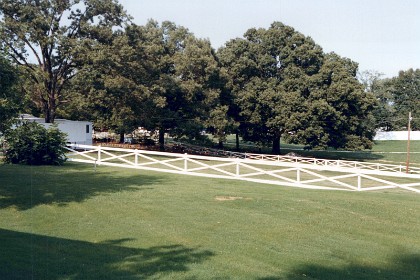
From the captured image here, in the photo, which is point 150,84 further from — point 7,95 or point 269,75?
point 7,95

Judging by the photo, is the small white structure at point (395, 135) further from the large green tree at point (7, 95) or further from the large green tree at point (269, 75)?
the large green tree at point (7, 95)

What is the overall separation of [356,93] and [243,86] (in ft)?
42.5

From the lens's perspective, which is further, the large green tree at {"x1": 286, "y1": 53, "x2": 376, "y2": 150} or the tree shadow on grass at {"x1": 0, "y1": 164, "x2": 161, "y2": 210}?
the large green tree at {"x1": 286, "y1": 53, "x2": 376, "y2": 150}

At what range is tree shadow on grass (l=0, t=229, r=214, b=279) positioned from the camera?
701 centimetres

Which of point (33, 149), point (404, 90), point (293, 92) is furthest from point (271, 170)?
point (404, 90)

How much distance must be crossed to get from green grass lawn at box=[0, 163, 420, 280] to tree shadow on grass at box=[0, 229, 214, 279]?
0.02m

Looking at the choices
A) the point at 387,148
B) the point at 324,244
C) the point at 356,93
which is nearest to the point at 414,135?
the point at 387,148

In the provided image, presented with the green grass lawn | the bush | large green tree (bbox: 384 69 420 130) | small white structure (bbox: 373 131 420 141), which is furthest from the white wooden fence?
large green tree (bbox: 384 69 420 130)

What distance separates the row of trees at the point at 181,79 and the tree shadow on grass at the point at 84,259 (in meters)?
27.4

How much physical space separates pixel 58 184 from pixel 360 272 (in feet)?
39.7

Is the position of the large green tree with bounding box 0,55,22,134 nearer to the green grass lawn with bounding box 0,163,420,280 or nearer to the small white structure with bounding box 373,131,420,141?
the green grass lawn with bounding box 0,163,420,280

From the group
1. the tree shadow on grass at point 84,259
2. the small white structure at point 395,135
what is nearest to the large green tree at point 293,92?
the small white structure at point 395,135

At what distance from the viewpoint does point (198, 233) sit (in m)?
10.0

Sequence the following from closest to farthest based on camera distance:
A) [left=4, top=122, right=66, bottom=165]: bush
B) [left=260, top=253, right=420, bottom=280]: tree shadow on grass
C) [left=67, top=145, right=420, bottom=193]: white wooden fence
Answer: [left=260, top=253, right=420, bottom=280]: tree shadow on grass → [left=67, top=145, right=420, bottom=193]: white wooden fence → [left=4, top=122, right=66, bottom=165]: bush
